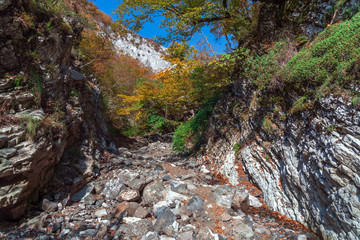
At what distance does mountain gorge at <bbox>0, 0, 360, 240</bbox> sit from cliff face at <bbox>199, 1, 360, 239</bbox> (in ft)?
0.07

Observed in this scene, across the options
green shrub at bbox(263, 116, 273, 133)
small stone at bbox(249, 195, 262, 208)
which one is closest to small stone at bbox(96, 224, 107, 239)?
small stone at bbox(249, 195, 262, 208)

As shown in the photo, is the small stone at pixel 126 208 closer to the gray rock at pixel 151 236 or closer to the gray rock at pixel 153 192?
the gray rock at pixel 153 192

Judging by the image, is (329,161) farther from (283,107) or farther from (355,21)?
(355,21)

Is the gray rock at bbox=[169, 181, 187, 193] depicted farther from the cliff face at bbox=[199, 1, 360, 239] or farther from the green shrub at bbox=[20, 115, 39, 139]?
the green shrub at bbox=[20, 115, 39, 139]

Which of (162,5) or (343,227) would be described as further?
(162,5)

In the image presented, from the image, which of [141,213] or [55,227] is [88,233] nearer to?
[55,227]

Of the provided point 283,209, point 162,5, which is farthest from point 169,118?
point 283,209

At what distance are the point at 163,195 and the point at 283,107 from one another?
13.4 ft

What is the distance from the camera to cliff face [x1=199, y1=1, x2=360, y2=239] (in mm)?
2791

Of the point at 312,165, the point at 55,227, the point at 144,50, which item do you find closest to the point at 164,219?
the point at 55,227

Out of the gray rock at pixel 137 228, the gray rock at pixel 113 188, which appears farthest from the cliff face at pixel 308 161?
the gray rock at pixel 113 188

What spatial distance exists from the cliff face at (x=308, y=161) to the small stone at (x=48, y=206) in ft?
16.1

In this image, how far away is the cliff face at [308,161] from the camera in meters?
2.79

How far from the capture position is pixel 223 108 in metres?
7.82
